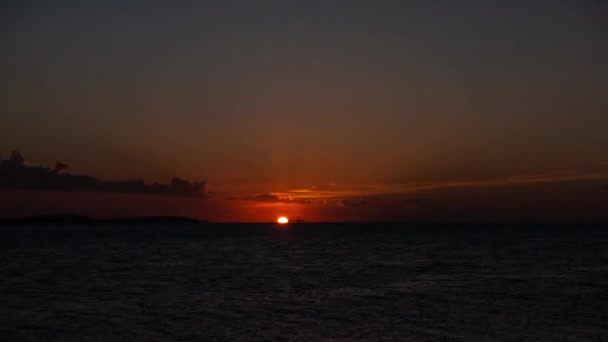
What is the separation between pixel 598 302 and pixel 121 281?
34.7 m

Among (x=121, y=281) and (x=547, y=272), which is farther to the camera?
(x=547, y=272)

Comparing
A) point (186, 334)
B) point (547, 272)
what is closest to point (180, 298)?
point (186, 334)

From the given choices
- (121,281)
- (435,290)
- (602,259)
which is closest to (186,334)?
(435,290)

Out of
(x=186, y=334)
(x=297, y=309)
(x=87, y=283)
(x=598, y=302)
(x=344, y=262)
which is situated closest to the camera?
(x=186, y=334)

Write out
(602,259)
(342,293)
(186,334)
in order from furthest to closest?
(602,259) < (342,293) < (186,334)

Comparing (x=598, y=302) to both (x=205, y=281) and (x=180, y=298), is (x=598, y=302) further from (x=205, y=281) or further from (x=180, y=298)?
(x=205, y=281)

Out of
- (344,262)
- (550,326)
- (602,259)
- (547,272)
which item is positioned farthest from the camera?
(602,259)

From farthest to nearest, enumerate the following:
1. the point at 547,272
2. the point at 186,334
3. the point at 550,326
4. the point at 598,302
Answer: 1. the point at 547,272
2. the point at 598,302
3. the point at 550,326
4. the point at 186,334

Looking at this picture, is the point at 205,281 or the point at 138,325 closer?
the point at 138,325

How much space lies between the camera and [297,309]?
38.4m

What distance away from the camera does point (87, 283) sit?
176 feet

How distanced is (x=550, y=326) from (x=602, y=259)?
54.6 meters

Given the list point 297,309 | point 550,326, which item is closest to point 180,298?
point 297,309

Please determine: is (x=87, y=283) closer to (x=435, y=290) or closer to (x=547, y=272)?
(x=435, y=290)
